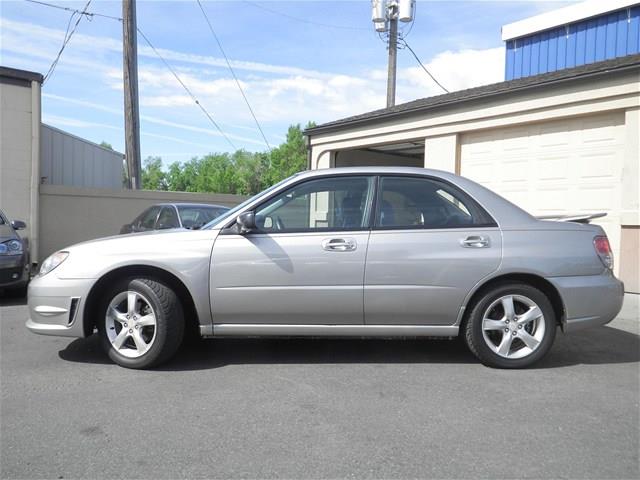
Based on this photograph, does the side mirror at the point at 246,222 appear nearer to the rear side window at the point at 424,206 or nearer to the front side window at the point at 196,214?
the rear side window at the point at 424,206

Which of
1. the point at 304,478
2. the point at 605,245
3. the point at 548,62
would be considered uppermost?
the point at 548,62

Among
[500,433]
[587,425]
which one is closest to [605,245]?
[587,425]

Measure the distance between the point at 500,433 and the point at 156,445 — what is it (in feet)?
6.67

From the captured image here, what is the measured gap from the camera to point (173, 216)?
9.88 meters

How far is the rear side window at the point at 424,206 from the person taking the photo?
15.1ft

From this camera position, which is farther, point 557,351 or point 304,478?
point 557,351

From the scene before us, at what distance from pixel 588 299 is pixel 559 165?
5.46m

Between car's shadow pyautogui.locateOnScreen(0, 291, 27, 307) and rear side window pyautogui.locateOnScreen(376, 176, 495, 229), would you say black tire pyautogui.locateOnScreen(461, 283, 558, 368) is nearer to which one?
rear side window pyautogui.locateOnScreen(376, 176, 495, 229)

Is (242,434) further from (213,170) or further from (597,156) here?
(213,170)

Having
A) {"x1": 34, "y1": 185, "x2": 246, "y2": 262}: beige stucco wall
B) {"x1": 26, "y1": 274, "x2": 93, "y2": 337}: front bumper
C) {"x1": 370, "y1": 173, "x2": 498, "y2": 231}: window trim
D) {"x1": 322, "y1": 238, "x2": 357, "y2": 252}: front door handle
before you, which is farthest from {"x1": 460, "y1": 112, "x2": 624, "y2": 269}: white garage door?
{"x1": 34, "y1": 185, "x2": 246, "y2": 262}: beige stucco wall

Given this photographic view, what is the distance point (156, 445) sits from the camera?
3125mm

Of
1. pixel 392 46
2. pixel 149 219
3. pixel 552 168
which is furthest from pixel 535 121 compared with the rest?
pixel 392 46

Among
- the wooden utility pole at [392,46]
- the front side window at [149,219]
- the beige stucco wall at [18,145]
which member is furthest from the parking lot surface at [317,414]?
the wooden utility pole at [392,46]

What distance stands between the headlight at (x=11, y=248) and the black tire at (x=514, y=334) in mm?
6146
